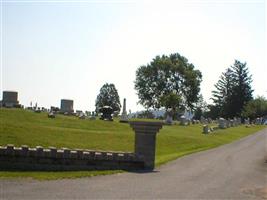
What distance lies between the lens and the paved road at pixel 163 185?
423 inches

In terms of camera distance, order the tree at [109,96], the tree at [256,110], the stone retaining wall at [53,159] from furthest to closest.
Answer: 1. the tree at [109,96]
2. the tree at [256,110]
3. the stone retaining wall at [53,159]

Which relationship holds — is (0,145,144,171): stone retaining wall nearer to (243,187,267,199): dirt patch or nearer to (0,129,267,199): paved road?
(0,129,267,199): paved road

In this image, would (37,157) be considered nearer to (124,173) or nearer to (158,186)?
(124,173)

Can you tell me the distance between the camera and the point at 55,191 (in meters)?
10.9

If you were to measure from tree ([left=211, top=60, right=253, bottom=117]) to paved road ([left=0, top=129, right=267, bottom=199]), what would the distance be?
92.4m

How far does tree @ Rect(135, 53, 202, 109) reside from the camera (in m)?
93.1

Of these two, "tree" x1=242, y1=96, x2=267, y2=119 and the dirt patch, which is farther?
"tree" x1=242, y1=96, x2=267, y2=119

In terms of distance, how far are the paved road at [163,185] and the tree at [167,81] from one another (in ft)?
249

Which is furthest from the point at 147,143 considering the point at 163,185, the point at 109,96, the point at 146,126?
the point at 109,96

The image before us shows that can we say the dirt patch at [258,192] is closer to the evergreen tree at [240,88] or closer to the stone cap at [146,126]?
the stone cap at [146,126]

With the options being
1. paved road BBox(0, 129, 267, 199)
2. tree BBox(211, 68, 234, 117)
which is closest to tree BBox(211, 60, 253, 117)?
tree BBox(211, 68, 234, 117)

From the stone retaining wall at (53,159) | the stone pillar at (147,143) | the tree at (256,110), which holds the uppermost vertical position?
the tree at (256,110)

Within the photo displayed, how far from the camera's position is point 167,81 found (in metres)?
94.3

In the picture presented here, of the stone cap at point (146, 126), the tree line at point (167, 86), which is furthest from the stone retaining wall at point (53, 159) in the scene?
the tree line at point (167, 86)
